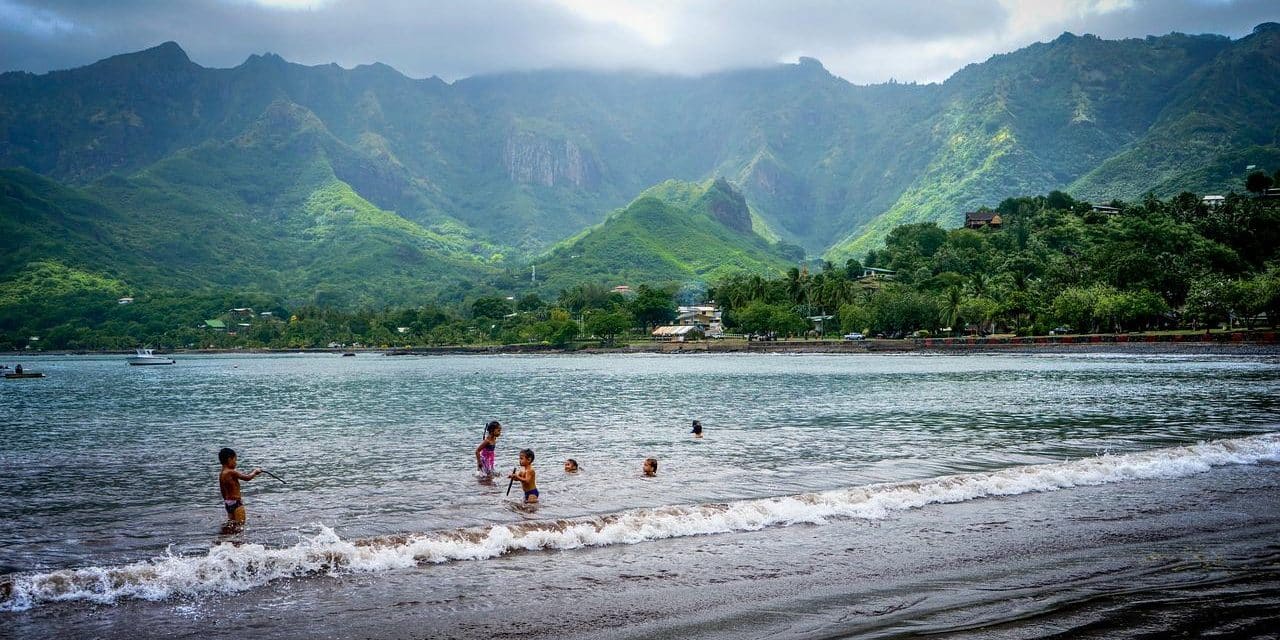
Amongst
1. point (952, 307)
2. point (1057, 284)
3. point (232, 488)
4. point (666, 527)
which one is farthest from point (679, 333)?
point (666, 527)

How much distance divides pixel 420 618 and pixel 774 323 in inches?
5998

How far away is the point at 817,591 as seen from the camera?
12.9 meters

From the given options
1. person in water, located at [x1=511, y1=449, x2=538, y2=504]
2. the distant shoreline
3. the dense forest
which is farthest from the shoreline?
person in water, located at [x1=511, y1=449, x2=538, y2=504]

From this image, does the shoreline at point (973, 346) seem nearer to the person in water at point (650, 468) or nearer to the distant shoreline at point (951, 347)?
the distant shoreline at point (951, 347)

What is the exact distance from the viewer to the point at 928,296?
148m

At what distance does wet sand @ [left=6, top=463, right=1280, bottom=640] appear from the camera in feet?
36.7

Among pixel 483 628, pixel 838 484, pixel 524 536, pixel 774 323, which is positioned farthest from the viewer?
pixel 774 323

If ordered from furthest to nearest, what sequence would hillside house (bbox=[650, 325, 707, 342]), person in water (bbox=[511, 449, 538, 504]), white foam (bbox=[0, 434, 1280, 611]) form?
hillside house (bbox=[650, 325, 707, 342])
person in water (bbox=[511, 449, 538, 504])
white foam (bbox=[0, 434, 1280, 611])

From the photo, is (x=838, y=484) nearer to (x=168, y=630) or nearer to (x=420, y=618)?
(x=420, y=618)

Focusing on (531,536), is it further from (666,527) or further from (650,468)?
(650,468)

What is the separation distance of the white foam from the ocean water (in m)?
0.06

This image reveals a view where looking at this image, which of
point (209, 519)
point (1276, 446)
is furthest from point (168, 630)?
point (1276, 446)

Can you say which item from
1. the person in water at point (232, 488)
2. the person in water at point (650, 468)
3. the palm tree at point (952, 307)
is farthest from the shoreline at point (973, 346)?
the person in water at point (232, 488)

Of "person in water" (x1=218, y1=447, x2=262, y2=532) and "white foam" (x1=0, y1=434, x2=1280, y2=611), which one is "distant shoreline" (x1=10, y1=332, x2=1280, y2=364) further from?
"person in water" (x1=218, y1=447, x2=262, y2=532)
